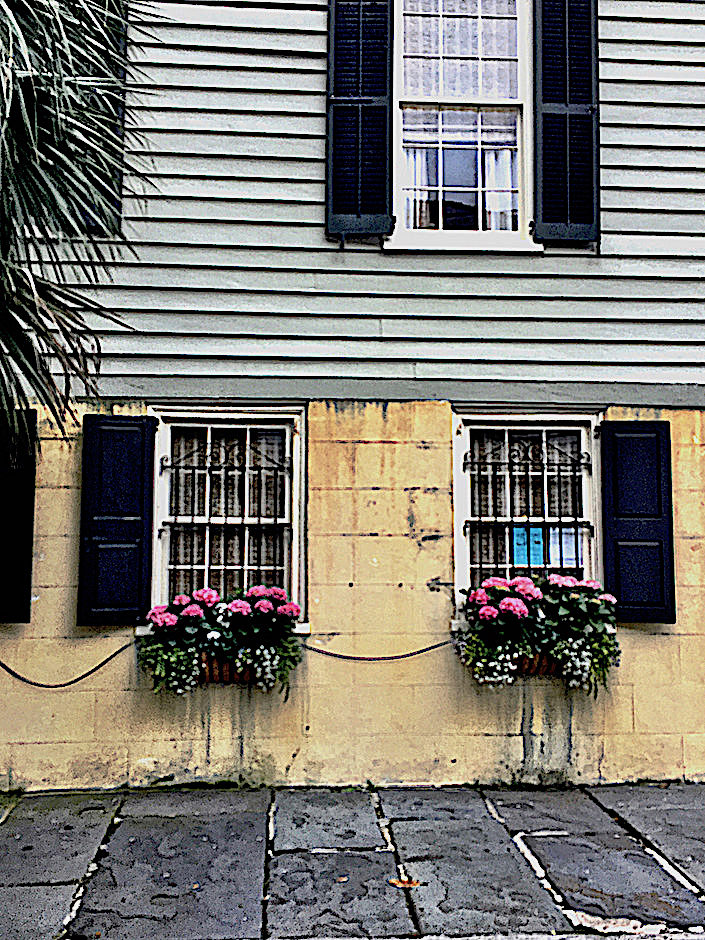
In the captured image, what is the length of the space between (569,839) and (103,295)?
14.3 feet

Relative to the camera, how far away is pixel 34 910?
13.5 ft

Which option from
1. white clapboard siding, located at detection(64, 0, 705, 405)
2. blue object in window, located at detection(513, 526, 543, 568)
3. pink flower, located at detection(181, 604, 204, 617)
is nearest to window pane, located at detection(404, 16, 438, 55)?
white clapboard siding, located at detection(64, 0, 705, 405)

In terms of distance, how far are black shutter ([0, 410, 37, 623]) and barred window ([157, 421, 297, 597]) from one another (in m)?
0.82

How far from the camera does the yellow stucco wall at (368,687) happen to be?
18.9 feet

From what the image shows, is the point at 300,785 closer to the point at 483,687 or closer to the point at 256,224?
the point at 483,687

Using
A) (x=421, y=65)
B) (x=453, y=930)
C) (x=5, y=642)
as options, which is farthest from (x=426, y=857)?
(x=421, y=65)

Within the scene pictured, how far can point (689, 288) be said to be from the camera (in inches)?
245

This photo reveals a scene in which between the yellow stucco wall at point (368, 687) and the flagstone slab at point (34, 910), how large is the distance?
1.44m

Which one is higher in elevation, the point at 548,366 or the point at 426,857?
the point at 548,366

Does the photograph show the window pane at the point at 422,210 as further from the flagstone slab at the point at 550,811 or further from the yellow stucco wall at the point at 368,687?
the flagstone slab at the point at 550,811

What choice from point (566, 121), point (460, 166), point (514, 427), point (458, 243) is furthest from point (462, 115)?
point (514, 427)

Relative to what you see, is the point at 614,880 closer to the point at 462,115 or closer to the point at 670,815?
the point at 670,815

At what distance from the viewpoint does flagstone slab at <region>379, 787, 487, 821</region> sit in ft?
17.3

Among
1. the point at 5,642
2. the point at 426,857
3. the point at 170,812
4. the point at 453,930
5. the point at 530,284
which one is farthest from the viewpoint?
the point at 530,284
